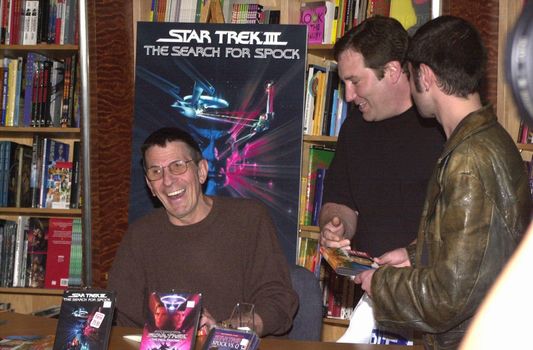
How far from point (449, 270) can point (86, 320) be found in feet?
2.98

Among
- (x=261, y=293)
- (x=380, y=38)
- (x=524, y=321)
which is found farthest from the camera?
(x=380, y=38)

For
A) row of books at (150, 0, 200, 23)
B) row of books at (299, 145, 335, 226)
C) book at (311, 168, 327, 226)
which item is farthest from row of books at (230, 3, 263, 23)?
book at (311, 168, 327, 226)

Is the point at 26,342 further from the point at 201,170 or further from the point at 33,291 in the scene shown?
the point at 33,291

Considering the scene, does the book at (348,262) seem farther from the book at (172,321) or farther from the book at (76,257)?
the book at (76,257)

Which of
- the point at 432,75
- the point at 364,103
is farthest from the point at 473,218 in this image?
the point at 364,103

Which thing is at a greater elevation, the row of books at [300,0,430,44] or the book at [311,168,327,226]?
the row of books at [300,0,430,44]

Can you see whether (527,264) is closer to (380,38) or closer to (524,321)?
(524,321)

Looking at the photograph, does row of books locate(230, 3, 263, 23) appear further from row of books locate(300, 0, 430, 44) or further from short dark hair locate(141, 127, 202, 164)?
short dark hair locate(141, 127, 202, 164)

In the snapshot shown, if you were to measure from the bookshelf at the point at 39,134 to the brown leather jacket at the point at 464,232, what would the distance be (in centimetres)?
268

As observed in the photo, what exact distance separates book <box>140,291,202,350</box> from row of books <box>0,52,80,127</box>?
2.74 metres

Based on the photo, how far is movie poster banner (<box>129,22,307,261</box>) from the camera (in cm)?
403

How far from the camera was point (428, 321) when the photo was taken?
2.04 meters

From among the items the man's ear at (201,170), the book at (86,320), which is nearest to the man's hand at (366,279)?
the book at (86,320)

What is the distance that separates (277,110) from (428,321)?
2.15 m
